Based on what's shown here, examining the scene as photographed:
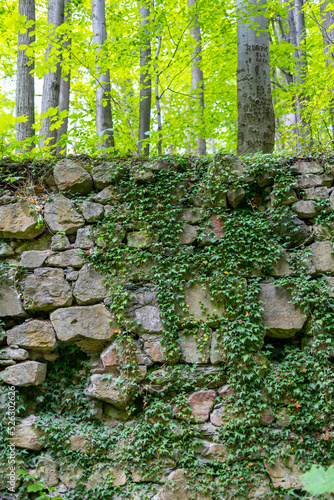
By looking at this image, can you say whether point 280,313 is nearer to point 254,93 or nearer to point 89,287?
point 89,287

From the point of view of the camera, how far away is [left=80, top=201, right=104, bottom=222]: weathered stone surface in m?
3.54

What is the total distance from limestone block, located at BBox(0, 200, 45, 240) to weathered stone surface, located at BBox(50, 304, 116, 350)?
0.86 metres

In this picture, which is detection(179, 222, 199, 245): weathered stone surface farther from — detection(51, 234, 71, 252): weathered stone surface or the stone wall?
detection(51, 234, 71, 252): weathered stone surface

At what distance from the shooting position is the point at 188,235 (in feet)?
11.5

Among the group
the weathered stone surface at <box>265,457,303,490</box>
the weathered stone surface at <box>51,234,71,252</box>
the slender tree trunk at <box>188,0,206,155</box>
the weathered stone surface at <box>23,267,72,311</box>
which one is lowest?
the weathered stone surface at <box>265,457,303,490</box>

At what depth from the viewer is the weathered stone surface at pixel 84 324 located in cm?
328

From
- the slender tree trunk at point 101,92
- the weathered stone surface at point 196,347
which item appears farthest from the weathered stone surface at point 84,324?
the slender tree trunk at point 101,92

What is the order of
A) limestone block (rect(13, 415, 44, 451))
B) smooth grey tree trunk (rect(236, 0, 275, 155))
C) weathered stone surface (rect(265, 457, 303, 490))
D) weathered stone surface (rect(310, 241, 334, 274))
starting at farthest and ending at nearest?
smooth grey tree trunk (rect(236, 0, 275, 155))
weathered stone surface (rect(310, 241, 334, 274))
limestone block (rect(13, 415, 44, 451))
weathered stone surface (rect(265, 457, 303, 490))

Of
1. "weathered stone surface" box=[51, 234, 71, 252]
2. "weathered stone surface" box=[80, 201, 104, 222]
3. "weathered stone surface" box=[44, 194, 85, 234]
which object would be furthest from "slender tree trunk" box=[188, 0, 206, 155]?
"weathered stone surface" box=[51, 234, 71, 252]

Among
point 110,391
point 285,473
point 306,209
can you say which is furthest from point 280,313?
point 110,391

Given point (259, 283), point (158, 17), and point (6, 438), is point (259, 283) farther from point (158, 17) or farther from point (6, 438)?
point (158, 17)

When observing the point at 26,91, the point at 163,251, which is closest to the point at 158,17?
the point at 26,91

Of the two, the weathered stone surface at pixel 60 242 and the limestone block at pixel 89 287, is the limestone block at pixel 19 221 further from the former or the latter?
the limestone block at pixel 89 287

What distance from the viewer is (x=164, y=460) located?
3.01 m
